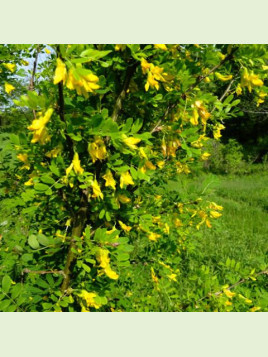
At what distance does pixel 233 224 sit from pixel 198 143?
358cm

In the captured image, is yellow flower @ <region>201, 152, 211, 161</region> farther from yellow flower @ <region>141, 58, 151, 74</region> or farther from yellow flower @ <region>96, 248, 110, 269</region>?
yellow flower @ <region>96, 248, 110, 269</region>

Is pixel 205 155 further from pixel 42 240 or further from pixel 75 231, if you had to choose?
pixel 42 240

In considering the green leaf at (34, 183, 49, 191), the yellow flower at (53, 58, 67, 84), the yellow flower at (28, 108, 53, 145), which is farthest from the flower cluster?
the green leaf at (34, 183, 49, 191)

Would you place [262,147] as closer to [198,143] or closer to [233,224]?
[233,224]

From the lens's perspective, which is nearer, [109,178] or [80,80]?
[80,80]

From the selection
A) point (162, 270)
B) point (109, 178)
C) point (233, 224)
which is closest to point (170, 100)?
point (109, 178)

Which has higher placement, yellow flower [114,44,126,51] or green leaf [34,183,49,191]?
yellow flower [114,44,126,51]

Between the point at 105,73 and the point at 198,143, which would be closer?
the point at 105,73

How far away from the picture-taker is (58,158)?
3.40ft

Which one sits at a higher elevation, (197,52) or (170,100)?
(197,52)

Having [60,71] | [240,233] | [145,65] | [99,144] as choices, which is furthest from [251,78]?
[240,233]

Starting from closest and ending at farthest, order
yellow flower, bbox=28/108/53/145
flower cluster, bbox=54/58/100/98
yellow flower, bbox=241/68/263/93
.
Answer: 1. flower cluster, bbox=54/58/100/98
2. yellow flower, bbox=28/108/53/145
3. yellow flower, bbox=241/68/263/93

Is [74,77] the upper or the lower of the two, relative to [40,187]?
upper

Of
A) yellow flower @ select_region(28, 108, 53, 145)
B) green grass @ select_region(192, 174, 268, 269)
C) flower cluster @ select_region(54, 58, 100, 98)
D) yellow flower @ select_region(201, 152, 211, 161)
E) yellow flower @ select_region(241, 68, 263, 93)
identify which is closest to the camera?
flower cluster @ select_region(54, 58, 100, 98)
